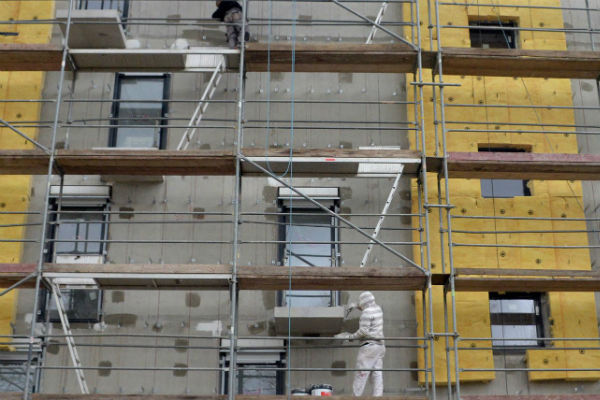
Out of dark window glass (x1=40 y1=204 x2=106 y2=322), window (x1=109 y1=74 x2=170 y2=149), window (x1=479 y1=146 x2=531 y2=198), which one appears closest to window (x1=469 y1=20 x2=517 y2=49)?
window (x1=479 y1=146 x2=531 y2=198)

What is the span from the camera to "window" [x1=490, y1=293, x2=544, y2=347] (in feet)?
52.5

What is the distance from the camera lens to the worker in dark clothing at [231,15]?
16.9 metres

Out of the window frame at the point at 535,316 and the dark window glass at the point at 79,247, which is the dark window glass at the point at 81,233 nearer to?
the dark window glass at the point at 79,247

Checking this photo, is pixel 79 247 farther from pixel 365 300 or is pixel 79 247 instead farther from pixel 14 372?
pixel 365 300

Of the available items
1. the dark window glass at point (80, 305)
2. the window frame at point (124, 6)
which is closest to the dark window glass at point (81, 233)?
the dark window glass at point (80, 305)

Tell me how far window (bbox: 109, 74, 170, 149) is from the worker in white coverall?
4801 millimetres

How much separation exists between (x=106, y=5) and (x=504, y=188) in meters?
7.93

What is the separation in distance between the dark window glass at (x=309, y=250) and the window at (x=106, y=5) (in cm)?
489

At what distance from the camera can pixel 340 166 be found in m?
15.1

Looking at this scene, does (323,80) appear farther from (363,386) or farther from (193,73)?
(363,386)

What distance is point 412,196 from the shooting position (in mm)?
16453

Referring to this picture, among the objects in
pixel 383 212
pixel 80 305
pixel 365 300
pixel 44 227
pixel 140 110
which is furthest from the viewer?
pixel 140 110

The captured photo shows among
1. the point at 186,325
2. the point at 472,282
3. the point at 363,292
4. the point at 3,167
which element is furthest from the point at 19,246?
the point at 472,282

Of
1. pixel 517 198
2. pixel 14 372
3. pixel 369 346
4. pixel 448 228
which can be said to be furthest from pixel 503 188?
pixel 14 372
